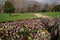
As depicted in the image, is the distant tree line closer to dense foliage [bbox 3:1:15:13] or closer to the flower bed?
dense foliage [bbox 3:1:15:13]

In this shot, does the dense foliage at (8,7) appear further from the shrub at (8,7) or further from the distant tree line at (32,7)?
the distant tree line at (32,7)

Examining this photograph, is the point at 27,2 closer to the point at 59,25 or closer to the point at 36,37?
the point at 59,25

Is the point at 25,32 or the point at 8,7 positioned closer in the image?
the point at 25,32

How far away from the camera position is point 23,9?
1548cm

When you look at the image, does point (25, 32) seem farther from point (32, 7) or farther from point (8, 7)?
point (32, 7)

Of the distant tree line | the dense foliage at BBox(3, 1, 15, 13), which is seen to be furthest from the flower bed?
the distant tree line

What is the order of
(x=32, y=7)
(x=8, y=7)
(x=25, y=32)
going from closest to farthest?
(x=25, y=32) < (x=8, y=7) < (x=32, y=7)

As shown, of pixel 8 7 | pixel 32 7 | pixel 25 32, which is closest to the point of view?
pixel 25 32

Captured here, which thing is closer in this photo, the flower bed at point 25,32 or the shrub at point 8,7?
the flower bed at point 25,32

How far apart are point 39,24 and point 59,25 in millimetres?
1149

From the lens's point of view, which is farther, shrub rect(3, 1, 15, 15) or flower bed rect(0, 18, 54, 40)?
shrub rect(3, 1, 15, 15)

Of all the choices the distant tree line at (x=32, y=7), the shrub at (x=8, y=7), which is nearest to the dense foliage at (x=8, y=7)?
the shrub at (x=8, y=7)

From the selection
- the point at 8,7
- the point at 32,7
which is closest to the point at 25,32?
the point at 8,7

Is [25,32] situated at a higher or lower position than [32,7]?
higher
